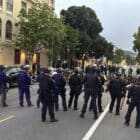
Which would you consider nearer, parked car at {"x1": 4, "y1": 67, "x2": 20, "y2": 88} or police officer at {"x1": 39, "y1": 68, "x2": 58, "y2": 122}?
police officer at {"x1": 39, "y1": 68, "x2": 58, "y2": 122}

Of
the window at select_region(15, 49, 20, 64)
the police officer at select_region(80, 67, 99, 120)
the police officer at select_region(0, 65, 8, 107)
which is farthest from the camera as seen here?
the window at select_region(15, 49, 20, 64)

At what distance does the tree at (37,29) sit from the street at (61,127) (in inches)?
1208

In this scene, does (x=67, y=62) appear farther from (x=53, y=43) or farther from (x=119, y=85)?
(x=119, y=85)

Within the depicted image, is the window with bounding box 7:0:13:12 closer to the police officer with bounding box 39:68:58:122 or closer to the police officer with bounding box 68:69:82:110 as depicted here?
the police officer with bounding box 68:69:82:110

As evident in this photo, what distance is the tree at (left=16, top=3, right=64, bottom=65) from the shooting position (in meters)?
49.0

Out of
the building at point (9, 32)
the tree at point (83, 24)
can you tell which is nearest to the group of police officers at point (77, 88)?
the building at point (9, 32)

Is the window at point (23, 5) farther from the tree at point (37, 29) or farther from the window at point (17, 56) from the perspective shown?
the window at point (17, 56)

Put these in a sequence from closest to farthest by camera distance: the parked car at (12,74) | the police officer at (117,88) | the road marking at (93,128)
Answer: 1. the road marking at (93,128)
2. the police officer at (117,88)
3. the parked car at (12,74)

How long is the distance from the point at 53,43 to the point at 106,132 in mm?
38511

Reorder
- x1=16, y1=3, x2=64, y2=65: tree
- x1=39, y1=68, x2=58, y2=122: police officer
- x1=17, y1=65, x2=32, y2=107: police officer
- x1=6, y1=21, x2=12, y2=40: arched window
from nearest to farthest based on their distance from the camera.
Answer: x1=39, y1=68, x2=58, y2=122: police officer, x1=17, y1=65, x2=32, y2=107: police officer, x1=16, y1=3, x2=64, y2=65: tree, x1=6, y1=21, x2=12, y2=40: arched window

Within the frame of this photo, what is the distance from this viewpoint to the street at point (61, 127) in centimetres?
1272

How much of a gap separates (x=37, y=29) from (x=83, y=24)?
2530 cm

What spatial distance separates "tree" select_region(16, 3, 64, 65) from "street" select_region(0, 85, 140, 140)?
30676 mm

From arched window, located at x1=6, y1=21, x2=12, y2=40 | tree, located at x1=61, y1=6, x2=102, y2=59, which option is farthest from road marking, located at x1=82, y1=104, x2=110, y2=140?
tree, located at x1=61, y1=6, x2=102, y2=59
